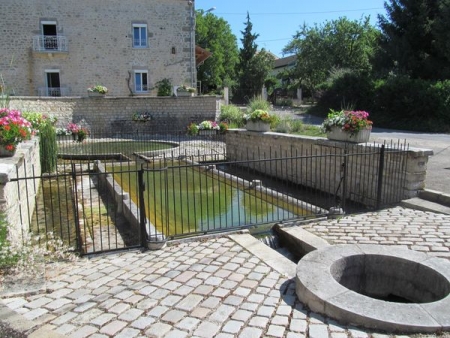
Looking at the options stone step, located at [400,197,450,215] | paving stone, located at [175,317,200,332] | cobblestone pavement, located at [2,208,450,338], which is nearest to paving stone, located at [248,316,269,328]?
cobblestone pavement, located at [2,208,450,338]

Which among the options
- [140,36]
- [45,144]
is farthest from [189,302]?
[140,36]

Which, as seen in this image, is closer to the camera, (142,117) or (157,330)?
(157,330)

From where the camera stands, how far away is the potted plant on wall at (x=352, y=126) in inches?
305

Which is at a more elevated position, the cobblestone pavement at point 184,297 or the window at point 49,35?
the window at point 49,35

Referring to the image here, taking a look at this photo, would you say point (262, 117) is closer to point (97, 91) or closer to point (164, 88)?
point (97, 91)

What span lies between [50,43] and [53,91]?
2.87 metres

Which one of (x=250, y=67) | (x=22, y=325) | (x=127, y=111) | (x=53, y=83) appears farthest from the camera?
(x=250, y=67)

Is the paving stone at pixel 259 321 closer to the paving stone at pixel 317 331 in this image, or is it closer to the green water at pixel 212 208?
the paving stone at pixel 317 331

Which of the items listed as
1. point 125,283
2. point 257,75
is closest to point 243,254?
point 125,283

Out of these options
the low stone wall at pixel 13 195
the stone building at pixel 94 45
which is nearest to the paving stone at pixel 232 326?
the low stone wall at pixel 13 195

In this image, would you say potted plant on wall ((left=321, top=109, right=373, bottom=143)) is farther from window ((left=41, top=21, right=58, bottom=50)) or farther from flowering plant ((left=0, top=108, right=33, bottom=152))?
window ((left=41, top=21, right=58, bottom=50))

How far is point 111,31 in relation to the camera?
24.1m

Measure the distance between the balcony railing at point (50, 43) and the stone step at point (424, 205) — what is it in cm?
2263

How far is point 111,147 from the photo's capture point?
15.6 m
